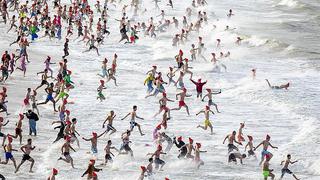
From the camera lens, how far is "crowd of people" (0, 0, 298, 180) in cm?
1897

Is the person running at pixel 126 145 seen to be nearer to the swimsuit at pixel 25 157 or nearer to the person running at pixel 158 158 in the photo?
the person running at pixel 158 158

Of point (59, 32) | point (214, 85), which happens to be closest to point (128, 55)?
point (59, 32)

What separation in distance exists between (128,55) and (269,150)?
15.6m

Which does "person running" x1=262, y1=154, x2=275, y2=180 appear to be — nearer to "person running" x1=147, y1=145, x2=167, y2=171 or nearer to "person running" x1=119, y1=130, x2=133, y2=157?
"person running" x1=147, y1=145, x2=167, y2=171

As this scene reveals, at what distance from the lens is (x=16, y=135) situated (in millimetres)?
19734

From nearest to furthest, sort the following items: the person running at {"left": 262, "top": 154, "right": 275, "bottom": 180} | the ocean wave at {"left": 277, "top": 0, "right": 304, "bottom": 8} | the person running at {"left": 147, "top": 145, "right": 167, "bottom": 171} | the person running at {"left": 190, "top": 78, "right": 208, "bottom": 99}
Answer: the person running at {"left": 262, "top": 154, "right": 275, "bottom": 180}
the person running at {"left": 147, "top": 145, "right": 167, "bottom": 171}
the person running at {"left": 190, "top": 78, "right": 208, "bottom": 99}
the ocean wave at {"left": 277, "top": 0, "right": 304, "bottom": 8}

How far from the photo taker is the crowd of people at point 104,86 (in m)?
19.0

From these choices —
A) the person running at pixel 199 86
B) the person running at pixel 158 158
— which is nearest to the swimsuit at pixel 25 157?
the person running at pixel 158 158

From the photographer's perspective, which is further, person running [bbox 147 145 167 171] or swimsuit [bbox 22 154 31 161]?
person running [bbox 147 145 167 171]

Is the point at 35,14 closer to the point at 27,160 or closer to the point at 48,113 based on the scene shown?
the point at 48,113

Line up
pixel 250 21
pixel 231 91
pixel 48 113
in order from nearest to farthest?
pixel 48 113 < pixel 231 91 < pixel 250 21

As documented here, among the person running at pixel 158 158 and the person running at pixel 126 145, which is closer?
the person running at pixel 158 158

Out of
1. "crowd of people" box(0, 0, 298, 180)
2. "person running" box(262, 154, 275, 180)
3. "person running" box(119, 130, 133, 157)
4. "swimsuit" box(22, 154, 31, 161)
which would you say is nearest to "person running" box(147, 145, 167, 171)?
"crowd of people" box(0, 0, 298, 180)

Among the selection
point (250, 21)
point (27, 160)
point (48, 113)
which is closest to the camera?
point (27, 160)
